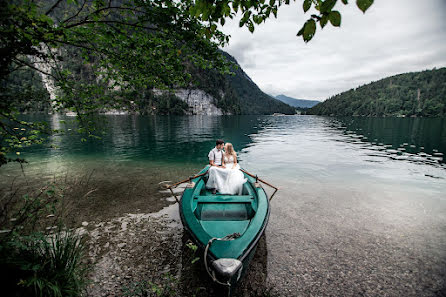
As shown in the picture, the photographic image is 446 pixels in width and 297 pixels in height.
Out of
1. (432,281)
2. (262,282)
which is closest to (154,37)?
(262,282)

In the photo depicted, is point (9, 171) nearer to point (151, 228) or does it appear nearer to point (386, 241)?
point (151, 228)

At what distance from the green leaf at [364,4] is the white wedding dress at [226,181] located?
5913 mm

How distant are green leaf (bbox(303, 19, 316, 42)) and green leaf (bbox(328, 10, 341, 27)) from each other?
0.53 feet

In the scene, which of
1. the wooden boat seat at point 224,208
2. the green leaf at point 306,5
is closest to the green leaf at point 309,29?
the green leaf at point 306,5

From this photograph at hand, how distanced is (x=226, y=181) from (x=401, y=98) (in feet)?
694

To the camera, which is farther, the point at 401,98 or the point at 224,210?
the point at 401,98

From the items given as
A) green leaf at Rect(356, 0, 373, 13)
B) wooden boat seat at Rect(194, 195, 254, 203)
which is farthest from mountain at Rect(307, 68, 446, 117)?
green leaf at Rect(356, 0, 373, 13)

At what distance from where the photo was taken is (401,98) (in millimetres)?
158000

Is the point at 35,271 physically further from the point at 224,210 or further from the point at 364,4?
the point at 364,4

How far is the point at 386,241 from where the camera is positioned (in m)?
5.95

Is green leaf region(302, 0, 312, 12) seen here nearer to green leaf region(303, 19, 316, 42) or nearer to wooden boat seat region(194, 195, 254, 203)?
green leaf region(303, 19, 316, 42)

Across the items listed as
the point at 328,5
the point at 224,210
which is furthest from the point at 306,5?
the point at 224,210

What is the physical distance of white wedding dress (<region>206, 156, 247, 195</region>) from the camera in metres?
7.14

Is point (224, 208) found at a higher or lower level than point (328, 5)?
lower
